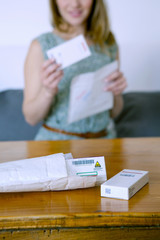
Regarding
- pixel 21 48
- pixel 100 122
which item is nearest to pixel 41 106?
pixel 100 122

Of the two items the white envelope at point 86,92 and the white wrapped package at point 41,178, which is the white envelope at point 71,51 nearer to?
the white envelope at point 86,92

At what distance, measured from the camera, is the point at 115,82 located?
120 cm

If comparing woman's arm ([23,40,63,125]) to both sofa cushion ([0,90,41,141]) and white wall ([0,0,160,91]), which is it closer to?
sofa cushion ([0,90,41,141])

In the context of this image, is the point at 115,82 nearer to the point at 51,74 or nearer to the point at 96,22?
the point at 51,74

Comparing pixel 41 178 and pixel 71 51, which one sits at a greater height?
pixel 71 51

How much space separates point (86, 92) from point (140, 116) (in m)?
0.56

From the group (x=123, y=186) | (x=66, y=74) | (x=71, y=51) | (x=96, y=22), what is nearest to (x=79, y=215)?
(x=123, y=186)

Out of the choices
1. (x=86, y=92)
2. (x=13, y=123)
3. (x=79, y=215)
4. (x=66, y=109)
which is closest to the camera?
(x=79, y=215)

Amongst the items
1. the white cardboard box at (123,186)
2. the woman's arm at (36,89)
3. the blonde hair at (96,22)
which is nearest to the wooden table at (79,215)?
the white cardboard box at (123,186)

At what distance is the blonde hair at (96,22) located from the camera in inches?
55.1

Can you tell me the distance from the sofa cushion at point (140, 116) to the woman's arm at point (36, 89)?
1.57ft

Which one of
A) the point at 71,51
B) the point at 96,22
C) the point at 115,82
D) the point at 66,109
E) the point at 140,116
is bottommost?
the point at 140,116

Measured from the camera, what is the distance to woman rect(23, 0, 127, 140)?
1217 millimetres

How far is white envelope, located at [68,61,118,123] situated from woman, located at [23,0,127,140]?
0.04 metres
